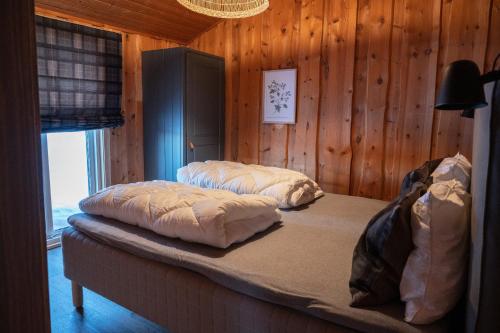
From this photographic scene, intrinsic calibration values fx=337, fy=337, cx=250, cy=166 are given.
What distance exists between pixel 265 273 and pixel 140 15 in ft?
9.68

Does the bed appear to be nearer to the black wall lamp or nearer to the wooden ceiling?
the black wall lamp

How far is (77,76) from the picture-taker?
3109 millimetres

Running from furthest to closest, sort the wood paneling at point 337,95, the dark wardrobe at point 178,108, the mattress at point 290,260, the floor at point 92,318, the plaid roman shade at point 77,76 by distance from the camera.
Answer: the dark wardrobe at point 178,108, the wood paneling at point 337,95, the plaid roman shade at point 77,76, the floor at point 92,318, the mattress at point 290,260

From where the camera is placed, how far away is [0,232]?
0.41 m

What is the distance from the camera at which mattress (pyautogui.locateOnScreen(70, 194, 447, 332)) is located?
117 cm

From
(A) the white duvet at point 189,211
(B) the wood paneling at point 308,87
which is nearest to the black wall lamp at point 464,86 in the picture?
(A) the white duvet at point 189,211

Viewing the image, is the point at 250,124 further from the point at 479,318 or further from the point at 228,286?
the point at 479,318

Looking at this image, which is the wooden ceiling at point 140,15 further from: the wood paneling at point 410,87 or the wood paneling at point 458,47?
the wood paneling at point 458,47

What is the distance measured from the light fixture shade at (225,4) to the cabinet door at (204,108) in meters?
1.06

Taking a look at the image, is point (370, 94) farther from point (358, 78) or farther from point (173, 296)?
point (173, 296)

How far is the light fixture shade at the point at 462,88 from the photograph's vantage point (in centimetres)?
103

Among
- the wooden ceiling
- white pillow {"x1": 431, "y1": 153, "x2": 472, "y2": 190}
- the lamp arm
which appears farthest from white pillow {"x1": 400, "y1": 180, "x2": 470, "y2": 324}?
the wooden ceiling

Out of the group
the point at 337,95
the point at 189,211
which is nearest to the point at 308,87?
the point at 337,95

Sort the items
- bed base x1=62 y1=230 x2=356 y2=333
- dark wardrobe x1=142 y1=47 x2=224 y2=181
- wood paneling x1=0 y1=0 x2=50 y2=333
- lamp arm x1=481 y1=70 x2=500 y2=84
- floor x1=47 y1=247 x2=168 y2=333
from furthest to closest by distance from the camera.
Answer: dark wardrobe x1=142 y1=47 x2=224 y2=181, floor x1=47 y1=247 x2=168 y2=333, bed base x1=62 y1=230 x2=356 y2=333, lamp arm x1=481 y1=70 x2=500 y2=84, wood paneling x1=0 y1=0 x2=50 y2=333
